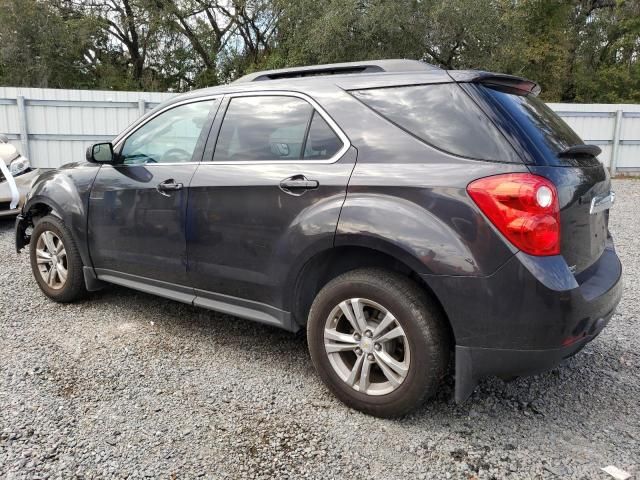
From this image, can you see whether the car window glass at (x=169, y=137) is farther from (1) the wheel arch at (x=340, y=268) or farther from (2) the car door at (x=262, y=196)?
(1) the wheel arch at (x=340, y=268)

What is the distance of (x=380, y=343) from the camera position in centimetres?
267

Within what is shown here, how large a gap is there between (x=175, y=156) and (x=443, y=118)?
187 centimetres

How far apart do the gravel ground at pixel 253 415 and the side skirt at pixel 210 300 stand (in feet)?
1.17

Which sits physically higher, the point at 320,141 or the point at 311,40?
the point at 311,40

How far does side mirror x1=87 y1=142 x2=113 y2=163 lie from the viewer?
12.6 feet

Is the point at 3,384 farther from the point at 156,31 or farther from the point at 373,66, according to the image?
the point at 156,31

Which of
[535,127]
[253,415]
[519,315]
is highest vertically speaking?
[535,127]

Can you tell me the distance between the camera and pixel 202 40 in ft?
80.8

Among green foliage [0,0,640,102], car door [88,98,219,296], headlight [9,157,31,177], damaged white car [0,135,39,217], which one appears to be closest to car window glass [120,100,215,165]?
car door [88,98,219,296]

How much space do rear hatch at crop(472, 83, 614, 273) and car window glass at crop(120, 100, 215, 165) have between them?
5.96 feet

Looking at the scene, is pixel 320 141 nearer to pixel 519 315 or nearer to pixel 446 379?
pixel 519 315

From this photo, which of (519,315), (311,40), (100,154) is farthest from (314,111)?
(311,40)

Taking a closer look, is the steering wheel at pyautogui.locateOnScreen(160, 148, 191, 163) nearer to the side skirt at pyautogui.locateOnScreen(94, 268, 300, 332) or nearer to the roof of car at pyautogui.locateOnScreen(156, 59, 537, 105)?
the roof of car at pyautogui.locateOnScreen(156, 59, 537, 105)

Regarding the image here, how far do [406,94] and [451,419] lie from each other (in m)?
1.71
